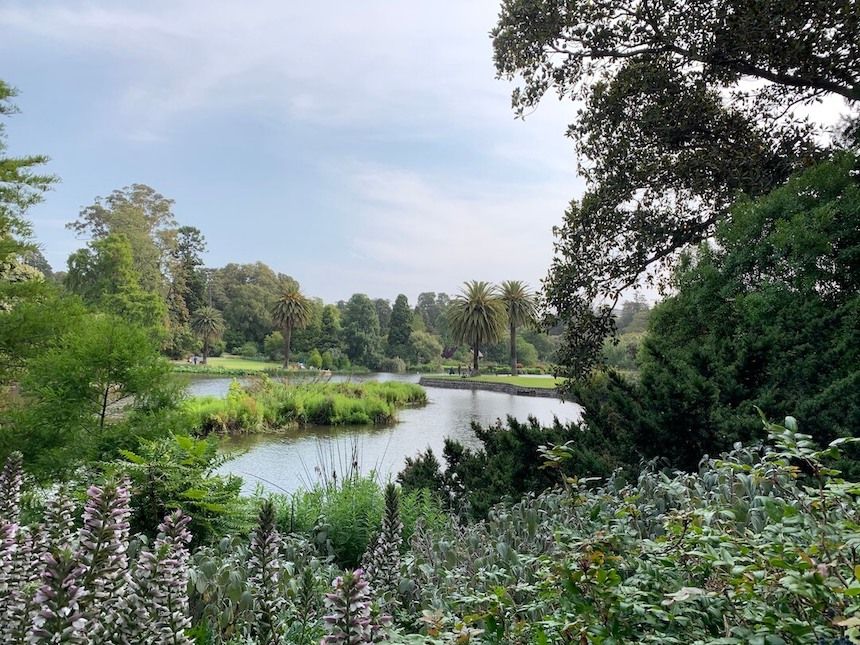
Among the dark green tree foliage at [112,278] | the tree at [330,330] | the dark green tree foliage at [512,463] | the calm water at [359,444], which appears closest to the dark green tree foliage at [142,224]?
the dark green tree foliage at [112,278]

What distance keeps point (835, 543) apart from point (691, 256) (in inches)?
203

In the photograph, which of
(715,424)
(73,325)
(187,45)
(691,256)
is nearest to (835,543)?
(715,424)

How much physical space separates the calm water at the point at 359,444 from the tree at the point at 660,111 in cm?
174

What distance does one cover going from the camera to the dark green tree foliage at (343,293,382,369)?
3841cm

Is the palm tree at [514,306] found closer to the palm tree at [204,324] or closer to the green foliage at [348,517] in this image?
the palm tree at [204,324]

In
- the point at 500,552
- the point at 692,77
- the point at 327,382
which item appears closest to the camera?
the point at 500,552

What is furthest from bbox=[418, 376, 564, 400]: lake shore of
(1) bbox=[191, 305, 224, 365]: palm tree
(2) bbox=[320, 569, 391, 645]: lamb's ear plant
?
(1) bbox=[191, 305, 224, 365]: palm tree

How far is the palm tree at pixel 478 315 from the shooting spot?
105 feet

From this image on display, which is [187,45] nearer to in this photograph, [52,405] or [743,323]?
[52,405]

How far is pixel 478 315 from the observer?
3192 centimetres

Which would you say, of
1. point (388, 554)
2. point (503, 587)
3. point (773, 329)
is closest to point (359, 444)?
point (773, 329)

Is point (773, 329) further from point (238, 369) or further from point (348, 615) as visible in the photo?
point (238, 369)

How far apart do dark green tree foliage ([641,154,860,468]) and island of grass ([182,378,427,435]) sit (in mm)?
9426

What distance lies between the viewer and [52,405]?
4.11 meters
